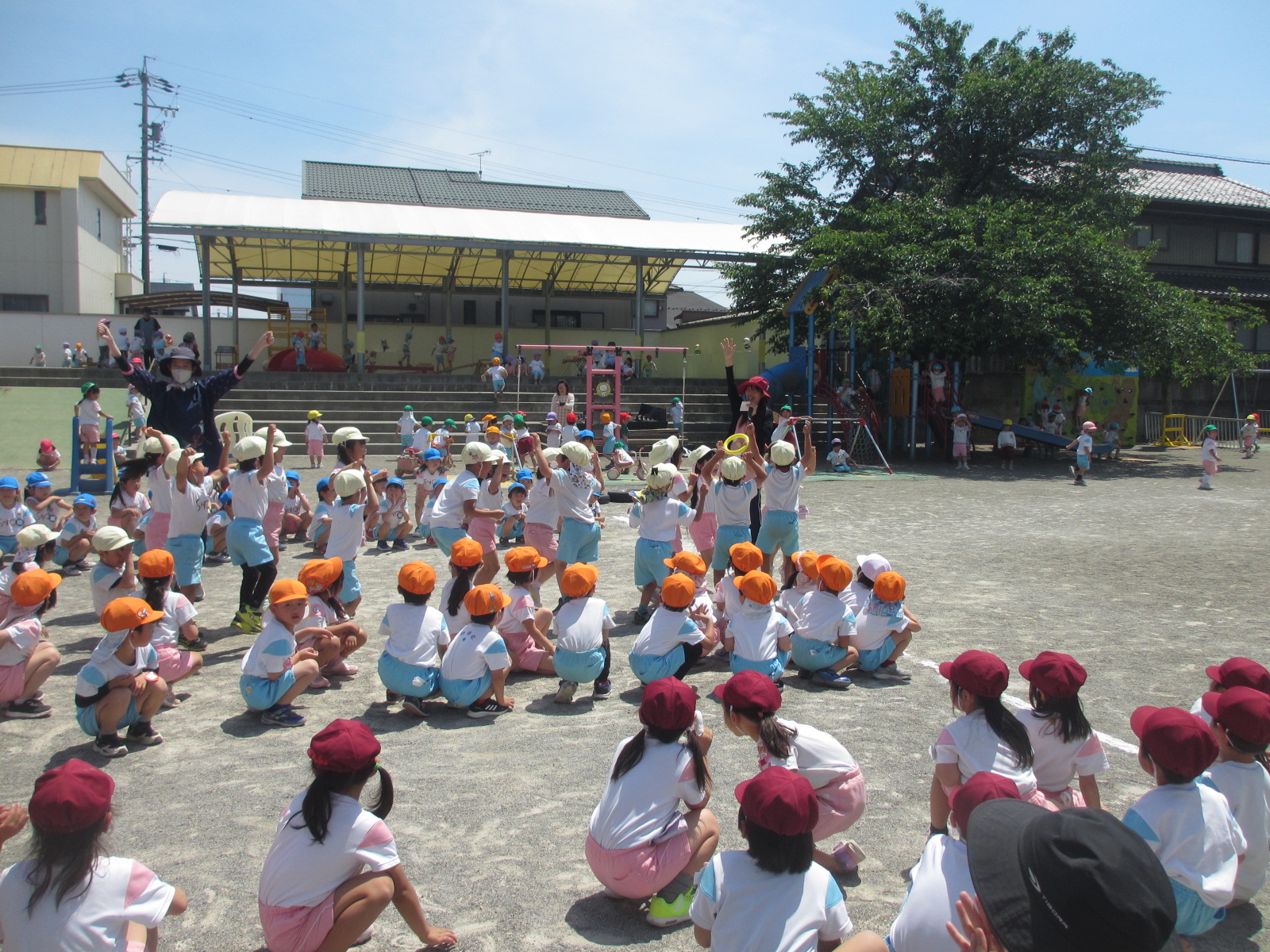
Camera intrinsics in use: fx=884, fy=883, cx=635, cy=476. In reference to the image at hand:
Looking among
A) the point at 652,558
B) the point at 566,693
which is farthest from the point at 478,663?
the point at 652,558

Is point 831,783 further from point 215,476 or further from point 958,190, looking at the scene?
point 958,190

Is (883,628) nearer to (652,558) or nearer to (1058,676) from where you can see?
(652,558)

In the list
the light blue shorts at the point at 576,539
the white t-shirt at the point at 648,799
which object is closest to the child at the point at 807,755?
the white t-shirt at the point at 648,799

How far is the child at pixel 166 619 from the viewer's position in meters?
5.53

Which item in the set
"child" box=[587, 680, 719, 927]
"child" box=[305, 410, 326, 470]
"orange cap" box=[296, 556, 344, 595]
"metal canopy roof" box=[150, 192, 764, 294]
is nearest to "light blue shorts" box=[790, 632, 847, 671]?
"child" box=[587, 680, 719, 927]

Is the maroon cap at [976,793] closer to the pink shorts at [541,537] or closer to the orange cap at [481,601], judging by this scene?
the orange cap at [481,601]

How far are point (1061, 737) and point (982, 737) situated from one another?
1.33ft

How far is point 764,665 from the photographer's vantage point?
5.50 metres

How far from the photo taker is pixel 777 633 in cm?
558

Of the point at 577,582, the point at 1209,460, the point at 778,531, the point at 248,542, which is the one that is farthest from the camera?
the point at 1209,460

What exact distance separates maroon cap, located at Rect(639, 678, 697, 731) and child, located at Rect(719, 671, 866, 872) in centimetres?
17

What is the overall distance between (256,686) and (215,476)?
3.79 meters

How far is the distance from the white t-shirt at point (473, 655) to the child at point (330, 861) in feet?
7.72

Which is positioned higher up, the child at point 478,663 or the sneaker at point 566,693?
the child at point 478,663
